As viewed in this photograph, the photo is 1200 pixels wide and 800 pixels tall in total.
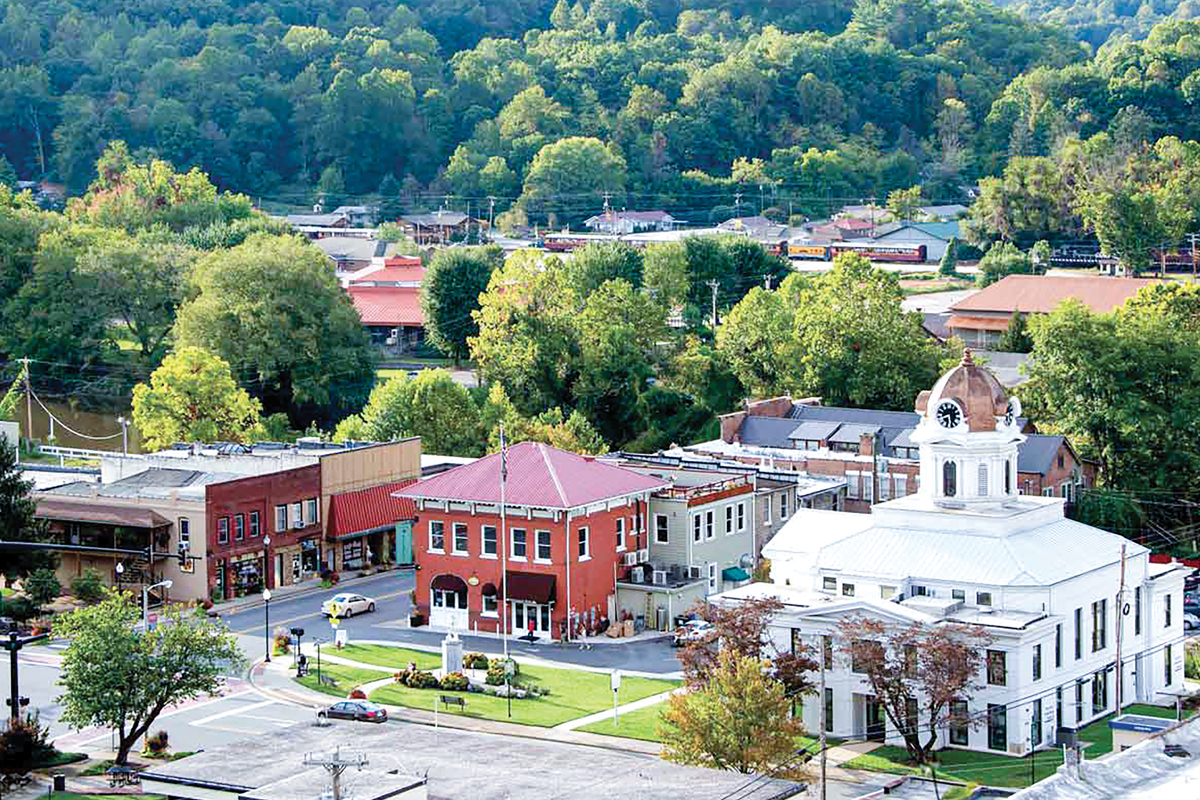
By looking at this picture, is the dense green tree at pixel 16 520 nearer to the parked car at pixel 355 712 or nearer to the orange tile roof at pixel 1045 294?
the parked car at pixel 355 712

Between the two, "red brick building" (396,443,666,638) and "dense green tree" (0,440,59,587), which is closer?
"dense green tree" (0,440,59,587)

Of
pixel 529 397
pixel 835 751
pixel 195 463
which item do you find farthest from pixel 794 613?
pixel 529 397

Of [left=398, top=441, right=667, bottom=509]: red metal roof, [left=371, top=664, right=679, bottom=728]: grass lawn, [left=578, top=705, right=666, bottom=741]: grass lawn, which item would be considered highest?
[left=398, top=441, right=667, bottom=509]: red metal roof

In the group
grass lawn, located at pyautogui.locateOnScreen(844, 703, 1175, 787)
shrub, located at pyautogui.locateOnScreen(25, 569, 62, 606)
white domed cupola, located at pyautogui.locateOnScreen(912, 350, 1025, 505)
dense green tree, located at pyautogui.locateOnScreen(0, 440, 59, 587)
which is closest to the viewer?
grass lawn, located at pyautogui.locateOnScreen(844, 703, 1175, 787)

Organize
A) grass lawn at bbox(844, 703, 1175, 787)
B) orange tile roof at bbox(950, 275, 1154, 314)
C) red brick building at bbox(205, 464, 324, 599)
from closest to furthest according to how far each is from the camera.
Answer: grass lawn at bbox(844, 703, 1175, 787) → red brick building at bbox(205, 464, 324, 599) → orange tile roof at bbox(950, 275, 1154, 314)

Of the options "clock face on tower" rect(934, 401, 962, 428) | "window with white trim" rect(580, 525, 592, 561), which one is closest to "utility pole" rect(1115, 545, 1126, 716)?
"clock face on tower" rect(934, 401, 962, 428)

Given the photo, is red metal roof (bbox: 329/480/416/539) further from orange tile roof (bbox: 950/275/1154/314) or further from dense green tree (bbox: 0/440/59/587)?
orange tile roof (bbox: 950/275/1154/314)

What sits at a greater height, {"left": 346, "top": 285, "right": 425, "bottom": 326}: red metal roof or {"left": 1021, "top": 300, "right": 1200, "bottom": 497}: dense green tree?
{"left": 346, "top": 285, "right": 425, "bottom": 326}: red metal roof
